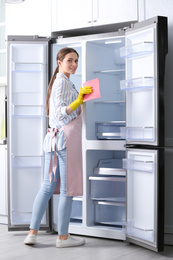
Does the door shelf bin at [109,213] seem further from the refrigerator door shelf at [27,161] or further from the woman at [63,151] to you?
the refrigerator door shelf at [27,161]

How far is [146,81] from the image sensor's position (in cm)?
316

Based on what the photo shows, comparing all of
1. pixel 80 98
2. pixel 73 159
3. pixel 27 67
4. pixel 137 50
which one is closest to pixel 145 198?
pixel 73 159

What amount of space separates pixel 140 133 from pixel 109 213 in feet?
3.01

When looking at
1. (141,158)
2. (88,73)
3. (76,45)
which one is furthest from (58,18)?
(141,158)

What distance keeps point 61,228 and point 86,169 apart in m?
0.56

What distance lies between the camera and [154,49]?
313 cm

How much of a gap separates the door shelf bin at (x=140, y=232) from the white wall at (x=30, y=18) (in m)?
1.79

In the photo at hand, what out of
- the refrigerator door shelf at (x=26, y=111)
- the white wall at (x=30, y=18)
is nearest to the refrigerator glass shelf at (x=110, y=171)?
the refrigerator door shelf at (x=26, y=111)

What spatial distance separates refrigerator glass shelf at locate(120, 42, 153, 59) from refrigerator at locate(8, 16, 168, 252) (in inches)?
0.4

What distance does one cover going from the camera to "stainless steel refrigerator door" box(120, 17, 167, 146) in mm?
3109

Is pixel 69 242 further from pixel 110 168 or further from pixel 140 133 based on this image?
pixel 140 133

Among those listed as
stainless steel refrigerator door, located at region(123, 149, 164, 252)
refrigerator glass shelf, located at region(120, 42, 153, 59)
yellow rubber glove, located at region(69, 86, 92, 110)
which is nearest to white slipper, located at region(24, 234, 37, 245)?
stainless steel refrigerator door, located at region(123, 149, 164, 252)

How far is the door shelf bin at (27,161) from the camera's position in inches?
152

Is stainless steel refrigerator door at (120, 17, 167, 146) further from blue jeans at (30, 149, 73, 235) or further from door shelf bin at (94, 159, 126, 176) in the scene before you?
blue jeans at (30, 149, 73, 235)
